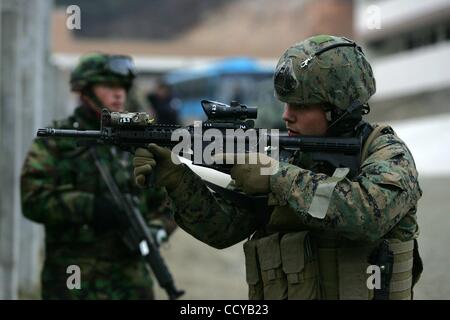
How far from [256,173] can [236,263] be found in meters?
6.81

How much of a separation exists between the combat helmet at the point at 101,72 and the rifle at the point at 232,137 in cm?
184

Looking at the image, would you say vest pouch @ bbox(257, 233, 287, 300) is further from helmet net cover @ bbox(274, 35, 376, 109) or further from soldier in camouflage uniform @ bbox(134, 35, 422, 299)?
helmet net cover @ bbox(274, 35, 376, 109)

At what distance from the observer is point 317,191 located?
293 centimetres

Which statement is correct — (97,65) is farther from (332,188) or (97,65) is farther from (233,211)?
(332,188)

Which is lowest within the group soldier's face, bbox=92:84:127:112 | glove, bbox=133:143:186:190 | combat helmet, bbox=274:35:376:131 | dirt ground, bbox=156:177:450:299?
dirt ground, bbox=156:177:450:299

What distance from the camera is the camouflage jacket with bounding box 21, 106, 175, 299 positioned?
4.71 meters

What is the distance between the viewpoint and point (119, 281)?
15.8ft

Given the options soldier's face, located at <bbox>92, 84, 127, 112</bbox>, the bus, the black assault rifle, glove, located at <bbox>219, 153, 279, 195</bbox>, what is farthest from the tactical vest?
the bus

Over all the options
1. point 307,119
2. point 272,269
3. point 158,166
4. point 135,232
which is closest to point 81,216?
point 135,232

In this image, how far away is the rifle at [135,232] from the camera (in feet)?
15.5

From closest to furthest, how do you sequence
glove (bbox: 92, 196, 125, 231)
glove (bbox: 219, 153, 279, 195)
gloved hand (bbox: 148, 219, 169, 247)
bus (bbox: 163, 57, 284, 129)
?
glove (bbox: 219, 153, 279, 195)
glove (bbox: 92, 196, 125, 231)
gloved hand (bbox: 148, 219, 169, 247)
bus (bbox: 163, 57, 284, 129)

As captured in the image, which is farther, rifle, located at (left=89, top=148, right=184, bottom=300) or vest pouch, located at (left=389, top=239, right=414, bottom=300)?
rifle, located at (left=89, top=148, right=184, bottom=300)
